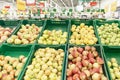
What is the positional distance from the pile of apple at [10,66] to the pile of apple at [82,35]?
106cm

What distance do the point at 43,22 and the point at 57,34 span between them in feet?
2.46

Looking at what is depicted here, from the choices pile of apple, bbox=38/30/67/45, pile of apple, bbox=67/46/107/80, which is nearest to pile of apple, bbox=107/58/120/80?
pile of apple, bbox=67/46/107/80

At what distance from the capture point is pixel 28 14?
8.43 metres

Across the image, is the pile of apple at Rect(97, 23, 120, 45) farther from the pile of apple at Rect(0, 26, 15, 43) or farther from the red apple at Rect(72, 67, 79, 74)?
the pile of apple at Rect(0, 26, 15, 43)

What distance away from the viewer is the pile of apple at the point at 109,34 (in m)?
4.53

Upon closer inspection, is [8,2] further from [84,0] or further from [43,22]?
[43,22]

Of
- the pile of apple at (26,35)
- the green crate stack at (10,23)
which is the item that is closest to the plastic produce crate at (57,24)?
the pile of apple at (26,35)

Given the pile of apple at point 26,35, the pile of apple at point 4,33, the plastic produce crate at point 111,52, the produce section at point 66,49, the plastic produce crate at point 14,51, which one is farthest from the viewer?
the pile of apple at point 4,33

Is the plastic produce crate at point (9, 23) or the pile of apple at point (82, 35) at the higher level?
the plastic produce crate at point (9, 23)

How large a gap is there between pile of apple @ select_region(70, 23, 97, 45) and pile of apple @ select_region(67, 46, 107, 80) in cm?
26

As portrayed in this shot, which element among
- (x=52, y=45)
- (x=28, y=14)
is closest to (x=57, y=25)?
(x=52, y=45)

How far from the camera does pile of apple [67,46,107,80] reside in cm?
347

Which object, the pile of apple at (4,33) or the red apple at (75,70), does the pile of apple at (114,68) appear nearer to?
the red apple at (75,70)

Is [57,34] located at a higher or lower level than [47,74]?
higher
